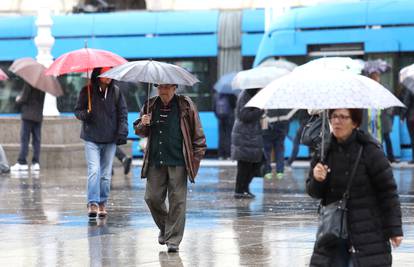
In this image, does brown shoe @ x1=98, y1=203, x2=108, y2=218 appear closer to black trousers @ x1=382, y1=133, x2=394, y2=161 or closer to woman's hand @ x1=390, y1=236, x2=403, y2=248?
woman's hand @ x1=390, y1=236, x2=403, y2=248

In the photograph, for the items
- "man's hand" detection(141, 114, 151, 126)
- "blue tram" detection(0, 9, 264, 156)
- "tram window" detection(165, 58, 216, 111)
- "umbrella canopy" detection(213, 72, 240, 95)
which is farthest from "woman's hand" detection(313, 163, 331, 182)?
"tram window" detection(165, 58, 216, 111)

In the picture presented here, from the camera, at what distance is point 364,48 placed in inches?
939

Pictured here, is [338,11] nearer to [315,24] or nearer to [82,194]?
[315,24]

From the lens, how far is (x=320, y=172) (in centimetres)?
670

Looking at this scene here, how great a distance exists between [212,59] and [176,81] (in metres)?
17.0

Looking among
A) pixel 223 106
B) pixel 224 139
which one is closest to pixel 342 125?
pixel 223 106

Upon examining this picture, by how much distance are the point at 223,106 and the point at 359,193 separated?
18646 millimetres

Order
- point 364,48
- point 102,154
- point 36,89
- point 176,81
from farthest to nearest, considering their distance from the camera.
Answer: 1. point 364,48
2. point 36,89
3. point 102,154
4. point 176,81

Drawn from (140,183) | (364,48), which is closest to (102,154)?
(140,183)

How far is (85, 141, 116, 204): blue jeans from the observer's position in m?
12.5

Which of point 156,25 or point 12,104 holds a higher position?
point 156,25

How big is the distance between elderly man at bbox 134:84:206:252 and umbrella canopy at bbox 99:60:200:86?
0.45 ft

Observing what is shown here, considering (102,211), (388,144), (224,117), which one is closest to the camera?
(102,211)

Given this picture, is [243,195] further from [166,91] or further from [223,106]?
[223,106]
